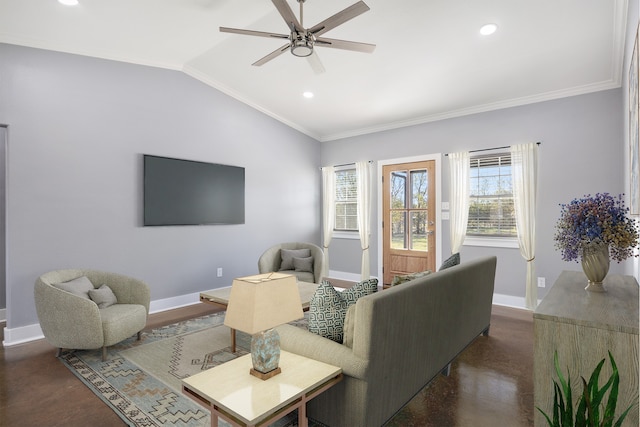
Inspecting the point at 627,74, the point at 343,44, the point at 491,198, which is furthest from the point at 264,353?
the point at 491,198

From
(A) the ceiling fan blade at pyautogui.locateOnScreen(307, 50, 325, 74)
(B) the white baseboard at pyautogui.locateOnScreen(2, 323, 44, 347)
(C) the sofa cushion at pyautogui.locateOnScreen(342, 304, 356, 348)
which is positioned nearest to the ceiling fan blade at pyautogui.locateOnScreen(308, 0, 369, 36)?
(A) the ceiling fan blade at pyautogui.locateOnScreen(307, 50, 325, 74)

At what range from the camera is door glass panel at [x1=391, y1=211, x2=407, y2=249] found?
5.70 m

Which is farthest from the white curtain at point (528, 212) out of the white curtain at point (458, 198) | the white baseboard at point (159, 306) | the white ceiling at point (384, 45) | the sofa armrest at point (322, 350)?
the sofa armrest at point (322, 350)

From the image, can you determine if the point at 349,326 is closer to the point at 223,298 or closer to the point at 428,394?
the point at 428,394

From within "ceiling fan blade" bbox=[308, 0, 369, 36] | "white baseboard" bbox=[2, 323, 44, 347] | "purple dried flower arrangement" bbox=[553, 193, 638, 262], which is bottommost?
"white baseboard" bbox=[2, 323, 44, 347]

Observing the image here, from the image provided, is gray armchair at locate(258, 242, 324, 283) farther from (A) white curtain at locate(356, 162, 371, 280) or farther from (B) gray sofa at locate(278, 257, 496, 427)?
(B) gray sofa at locate(278, 257, 496, 427)

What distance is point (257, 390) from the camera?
1.55 metres

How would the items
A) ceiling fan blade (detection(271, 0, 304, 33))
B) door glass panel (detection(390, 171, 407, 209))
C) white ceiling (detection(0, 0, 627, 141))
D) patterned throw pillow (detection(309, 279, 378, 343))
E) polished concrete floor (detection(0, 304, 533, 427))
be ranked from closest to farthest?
1. patterned throw pillow (detection(309, 279, 378, 343))
2. polished concrete floor (detection(0, 304, 533, 427))
3. ceiling fan blade (detection(271, 0, 304, 33))
4. white ceiling (detection(0, 0, 627, 141))
5. door glass panel (detection(390, 171, 407, 209))

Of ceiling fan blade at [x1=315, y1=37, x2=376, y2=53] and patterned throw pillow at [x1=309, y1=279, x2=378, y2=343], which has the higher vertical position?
ceiling fan blade at [x1=315, y1=37, x2=376, y2=53]

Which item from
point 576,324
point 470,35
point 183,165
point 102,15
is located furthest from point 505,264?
point 102,15

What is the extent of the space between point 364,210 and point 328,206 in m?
0.85

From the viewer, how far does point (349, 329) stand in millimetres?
1929

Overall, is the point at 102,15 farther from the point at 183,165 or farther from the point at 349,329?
the point at 349,329

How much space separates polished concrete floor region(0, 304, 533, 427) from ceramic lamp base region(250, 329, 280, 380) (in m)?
0.96
